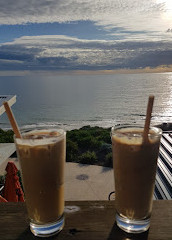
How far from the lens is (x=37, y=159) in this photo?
0.93 meters

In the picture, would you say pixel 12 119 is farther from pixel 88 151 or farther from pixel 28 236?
pixel 88 151

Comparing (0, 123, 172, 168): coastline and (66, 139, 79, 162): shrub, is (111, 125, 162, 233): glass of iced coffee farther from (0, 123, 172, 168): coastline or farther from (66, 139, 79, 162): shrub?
(66, 139, 79, 162): shrub

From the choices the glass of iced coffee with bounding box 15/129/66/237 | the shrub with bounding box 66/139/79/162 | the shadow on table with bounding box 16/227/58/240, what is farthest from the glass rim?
the shrub with bounding box 66/139/79/162

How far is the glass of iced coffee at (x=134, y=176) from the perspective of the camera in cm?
93

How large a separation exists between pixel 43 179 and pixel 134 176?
11.7 inches

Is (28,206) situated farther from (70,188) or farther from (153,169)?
(70,188)

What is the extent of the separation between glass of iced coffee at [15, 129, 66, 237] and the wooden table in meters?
0.04

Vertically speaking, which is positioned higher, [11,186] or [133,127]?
[133,127]

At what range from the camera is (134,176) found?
936 mm

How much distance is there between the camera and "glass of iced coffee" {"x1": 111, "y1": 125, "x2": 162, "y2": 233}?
930 millimetres

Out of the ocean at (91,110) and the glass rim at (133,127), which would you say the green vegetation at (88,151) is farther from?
the glass rim at (133,127)

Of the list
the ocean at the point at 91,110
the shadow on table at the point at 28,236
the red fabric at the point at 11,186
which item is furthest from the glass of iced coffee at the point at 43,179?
the ocean at the point at 91,110

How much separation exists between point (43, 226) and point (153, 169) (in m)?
0.41

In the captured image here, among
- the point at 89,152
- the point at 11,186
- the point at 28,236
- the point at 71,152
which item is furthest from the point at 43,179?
the point at 71,152
